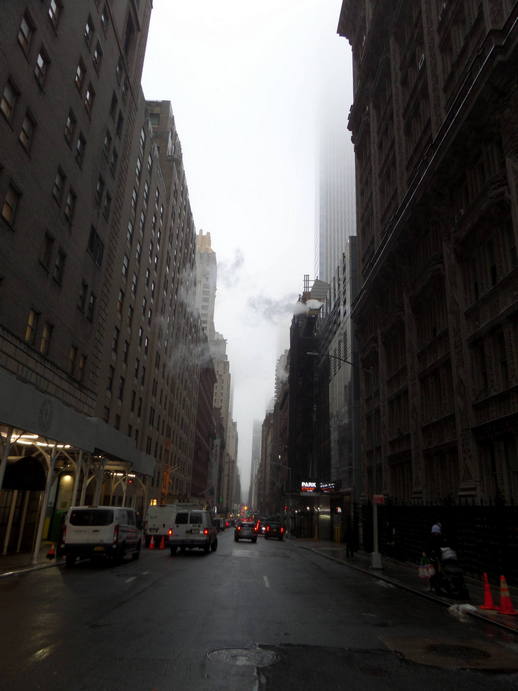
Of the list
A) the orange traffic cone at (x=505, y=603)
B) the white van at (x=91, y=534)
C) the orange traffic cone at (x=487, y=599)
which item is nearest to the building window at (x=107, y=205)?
the white van at (x=91, y=534)

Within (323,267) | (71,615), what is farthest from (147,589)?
(323,267)

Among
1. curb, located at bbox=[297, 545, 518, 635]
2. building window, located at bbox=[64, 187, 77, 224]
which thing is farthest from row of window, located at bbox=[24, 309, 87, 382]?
curb, located at bbox=[297, 545, 518, 635]

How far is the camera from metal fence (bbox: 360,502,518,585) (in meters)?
17.0

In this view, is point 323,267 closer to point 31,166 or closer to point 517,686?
point 31,166

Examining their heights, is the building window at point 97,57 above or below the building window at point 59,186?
above

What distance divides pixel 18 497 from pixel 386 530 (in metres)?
19.7

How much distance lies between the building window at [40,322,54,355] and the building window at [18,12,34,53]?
1252cm

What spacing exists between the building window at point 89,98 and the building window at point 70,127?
7.39 ft

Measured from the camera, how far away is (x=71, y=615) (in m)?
10.1

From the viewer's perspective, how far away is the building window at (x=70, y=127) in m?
28.6

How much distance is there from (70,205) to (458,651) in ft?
91.9

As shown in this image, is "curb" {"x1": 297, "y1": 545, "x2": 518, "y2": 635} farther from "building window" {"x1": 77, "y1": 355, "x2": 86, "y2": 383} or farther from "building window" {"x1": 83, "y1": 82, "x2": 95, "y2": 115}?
"building window" {"x1": 83, "y1": 82, "x2": 95, "y2": 115}

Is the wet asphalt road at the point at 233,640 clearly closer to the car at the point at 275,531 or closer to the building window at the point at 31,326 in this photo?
the building window at the point at 31,326

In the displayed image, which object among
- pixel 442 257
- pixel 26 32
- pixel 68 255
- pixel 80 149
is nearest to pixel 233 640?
pixel 442 257
